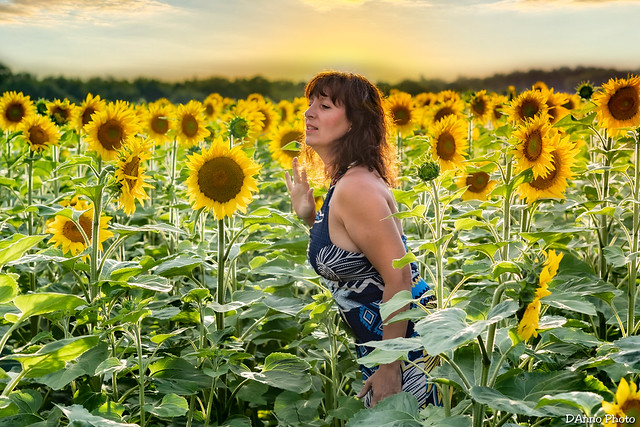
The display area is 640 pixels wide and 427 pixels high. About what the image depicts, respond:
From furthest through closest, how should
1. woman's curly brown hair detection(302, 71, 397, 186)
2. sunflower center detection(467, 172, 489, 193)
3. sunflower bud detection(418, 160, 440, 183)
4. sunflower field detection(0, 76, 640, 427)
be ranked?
sunflower center detection(467, 172, 489, 193), woman's curly brown hair detection(302, 71, 397, 186), sunflower bud detection(418, 160, 440, 183), sunflower field detection(0, 76, 640, 427)

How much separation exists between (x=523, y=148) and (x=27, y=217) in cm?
255

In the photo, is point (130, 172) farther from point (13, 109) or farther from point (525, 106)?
point (13, 109)

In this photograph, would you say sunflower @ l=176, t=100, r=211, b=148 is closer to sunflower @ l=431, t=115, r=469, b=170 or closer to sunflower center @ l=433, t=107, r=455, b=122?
sunflower @ l=431, t=115, r=469, b=170

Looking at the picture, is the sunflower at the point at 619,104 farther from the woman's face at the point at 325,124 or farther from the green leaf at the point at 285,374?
the green leaf at the point at 285,374

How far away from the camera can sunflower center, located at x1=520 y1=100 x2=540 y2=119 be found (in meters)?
3.41

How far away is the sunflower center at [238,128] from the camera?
11.4 ft

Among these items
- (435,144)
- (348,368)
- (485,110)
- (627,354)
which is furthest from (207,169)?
(485,110)

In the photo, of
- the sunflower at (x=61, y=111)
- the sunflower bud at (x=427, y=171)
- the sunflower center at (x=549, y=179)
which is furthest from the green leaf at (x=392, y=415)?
the sunflower at (x=61, y=111)

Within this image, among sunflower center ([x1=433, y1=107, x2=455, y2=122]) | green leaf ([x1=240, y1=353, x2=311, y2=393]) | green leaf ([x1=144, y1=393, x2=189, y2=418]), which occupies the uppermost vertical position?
sunflower center ([x1=433, y1=107, x2=455, y2=122])

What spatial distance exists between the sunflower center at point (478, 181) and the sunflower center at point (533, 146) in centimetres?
140

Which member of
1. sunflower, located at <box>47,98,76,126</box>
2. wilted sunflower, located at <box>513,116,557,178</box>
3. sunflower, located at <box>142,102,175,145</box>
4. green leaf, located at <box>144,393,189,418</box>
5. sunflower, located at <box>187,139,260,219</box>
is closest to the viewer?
green leaf, located at <box>144,393,189,418</box>

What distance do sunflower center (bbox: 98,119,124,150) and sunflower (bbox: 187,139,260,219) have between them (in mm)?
992

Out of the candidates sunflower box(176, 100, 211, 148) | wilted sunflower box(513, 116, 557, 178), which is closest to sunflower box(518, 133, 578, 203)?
wilted sunflower box(513, 116, 557, 178)

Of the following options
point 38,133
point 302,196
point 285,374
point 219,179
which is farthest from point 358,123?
point 38,133
